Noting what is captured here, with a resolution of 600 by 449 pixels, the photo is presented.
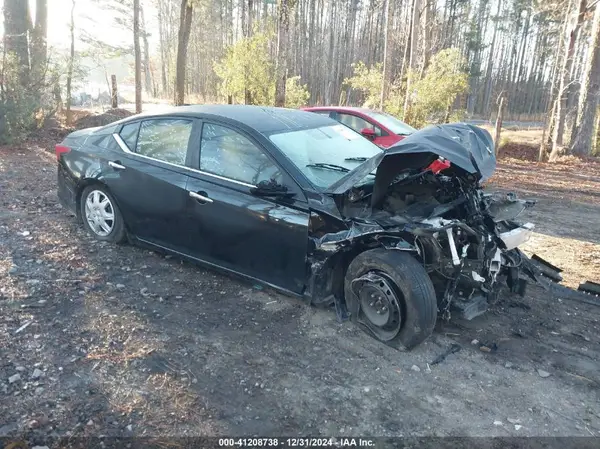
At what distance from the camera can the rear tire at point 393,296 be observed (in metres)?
3.42

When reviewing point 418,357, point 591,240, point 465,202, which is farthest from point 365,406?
point 591,240

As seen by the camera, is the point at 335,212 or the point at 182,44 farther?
the point at 182,44

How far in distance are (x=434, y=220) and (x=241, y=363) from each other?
5.75ft

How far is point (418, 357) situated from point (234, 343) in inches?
54.0

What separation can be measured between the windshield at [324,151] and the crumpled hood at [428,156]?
0.21 m

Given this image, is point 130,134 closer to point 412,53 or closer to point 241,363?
A: point 241,363

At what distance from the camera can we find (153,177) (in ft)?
15.2

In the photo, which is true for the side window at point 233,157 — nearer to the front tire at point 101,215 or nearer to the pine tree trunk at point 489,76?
the front tire at point 101,215

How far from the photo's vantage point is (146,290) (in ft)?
14.5

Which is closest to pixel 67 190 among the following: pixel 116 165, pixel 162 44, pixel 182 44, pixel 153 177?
pixel 116 165

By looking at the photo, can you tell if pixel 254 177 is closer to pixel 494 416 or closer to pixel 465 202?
pixel 465 202

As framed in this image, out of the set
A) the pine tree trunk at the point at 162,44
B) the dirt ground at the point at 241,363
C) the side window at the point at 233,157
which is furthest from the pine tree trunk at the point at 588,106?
the pine tree trunk at the point at 162,44

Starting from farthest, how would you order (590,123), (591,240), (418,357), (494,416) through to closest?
1. (590,123)
2. (591,240)
3. (418,357)
4. (494,416)

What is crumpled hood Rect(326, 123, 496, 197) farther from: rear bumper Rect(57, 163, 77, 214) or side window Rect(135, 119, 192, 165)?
rear bumper Rect(57, 163, 77, 214)
